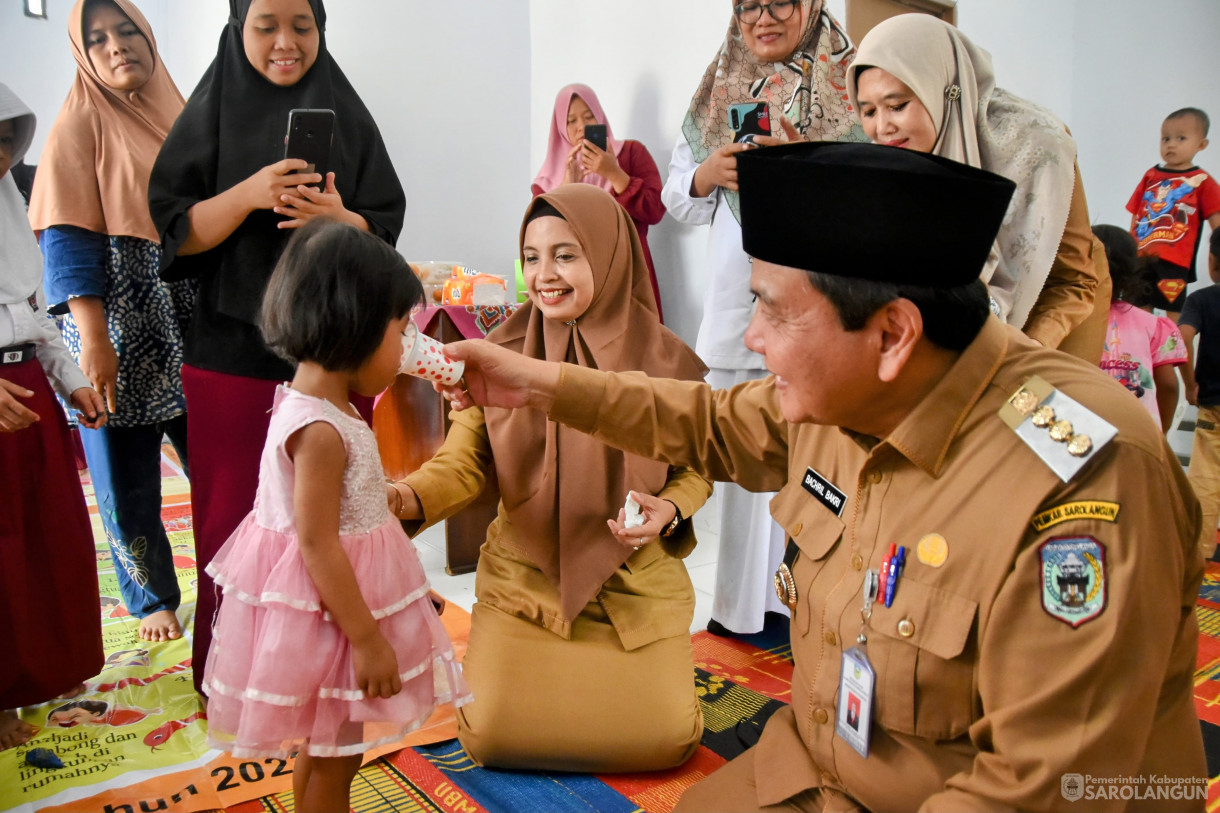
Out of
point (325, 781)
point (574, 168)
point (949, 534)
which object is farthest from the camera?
Result: point (574, 168)

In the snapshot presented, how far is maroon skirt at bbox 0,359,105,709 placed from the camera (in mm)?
1836

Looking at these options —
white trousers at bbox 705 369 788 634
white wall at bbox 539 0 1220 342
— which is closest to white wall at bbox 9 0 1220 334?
white wall at bbox 539 0 1220 342

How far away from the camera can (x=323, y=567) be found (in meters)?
1.25

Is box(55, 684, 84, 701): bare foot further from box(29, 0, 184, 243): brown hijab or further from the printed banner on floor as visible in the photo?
box(29, 0, 184, 243): brown hijab

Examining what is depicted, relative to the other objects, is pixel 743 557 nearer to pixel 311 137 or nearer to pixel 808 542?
pixel 808 542

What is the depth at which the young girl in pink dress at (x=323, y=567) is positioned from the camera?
49.4 inches

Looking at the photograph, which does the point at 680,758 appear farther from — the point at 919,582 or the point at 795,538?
the point at 919,582

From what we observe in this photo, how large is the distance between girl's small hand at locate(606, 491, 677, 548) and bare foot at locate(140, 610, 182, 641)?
1.58 metres

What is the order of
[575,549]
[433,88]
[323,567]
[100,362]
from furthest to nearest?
[433,88]
[100,362]
[575,549]
[323,567]

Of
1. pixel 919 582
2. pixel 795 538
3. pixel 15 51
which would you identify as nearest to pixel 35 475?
pixel 795 538

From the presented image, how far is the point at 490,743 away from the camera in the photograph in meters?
1.79

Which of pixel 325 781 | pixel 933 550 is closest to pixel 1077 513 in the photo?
pixel 933 550

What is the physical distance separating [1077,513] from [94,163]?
243 cm

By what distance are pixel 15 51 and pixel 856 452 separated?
6247 mm
